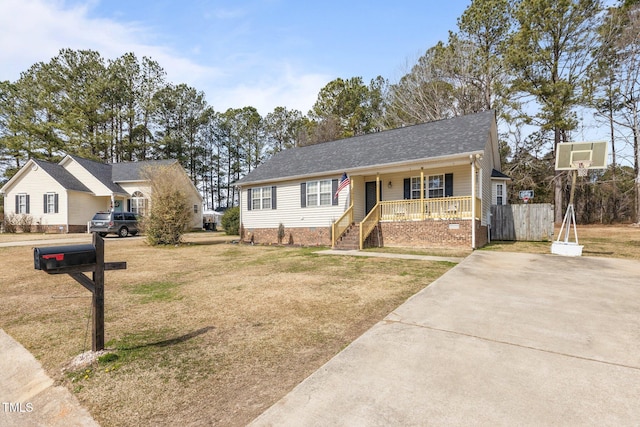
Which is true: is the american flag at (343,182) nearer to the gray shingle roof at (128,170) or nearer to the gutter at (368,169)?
the gutter at (368,169)

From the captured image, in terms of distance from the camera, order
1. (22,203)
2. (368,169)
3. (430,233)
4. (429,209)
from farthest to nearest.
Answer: (22,203)
(368,169)
(429,209)
(430,233)

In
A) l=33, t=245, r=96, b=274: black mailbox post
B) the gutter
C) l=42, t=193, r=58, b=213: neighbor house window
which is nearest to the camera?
l=33, t=245, r=96, b=274: black mailbox post

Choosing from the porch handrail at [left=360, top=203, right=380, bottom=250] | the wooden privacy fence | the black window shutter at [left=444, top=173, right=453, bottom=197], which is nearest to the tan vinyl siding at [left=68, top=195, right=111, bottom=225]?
the porch handrail at [left=360, top=203, right=380, bottom=250]

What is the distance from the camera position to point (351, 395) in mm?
2332

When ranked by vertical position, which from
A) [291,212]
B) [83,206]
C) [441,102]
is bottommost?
[291,212]

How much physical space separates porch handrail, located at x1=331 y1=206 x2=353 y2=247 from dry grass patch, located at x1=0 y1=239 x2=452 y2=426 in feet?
15.6

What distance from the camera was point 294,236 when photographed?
51.5 feet

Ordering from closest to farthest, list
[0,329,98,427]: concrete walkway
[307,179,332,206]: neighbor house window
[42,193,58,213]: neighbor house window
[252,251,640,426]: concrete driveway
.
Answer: [252,251,640,426]: concrete driveway
[0,329,98,427]: concrete walkway
[307,179,332,206]: neighbor house window
[42,193,58,213]: neighbor house window

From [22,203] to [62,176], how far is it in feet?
13.4

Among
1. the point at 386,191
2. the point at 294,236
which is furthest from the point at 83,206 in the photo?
the point at 386,191

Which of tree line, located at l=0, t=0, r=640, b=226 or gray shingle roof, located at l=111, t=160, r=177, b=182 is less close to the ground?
tree line, located at l=0, t=0, r=640, b=226

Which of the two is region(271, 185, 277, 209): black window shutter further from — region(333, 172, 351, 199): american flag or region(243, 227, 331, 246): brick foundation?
region(333, 172, 351, 199): american flag

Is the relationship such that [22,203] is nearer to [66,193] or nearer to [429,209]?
[66,193]

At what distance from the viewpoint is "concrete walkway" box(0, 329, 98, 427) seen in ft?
7.49
